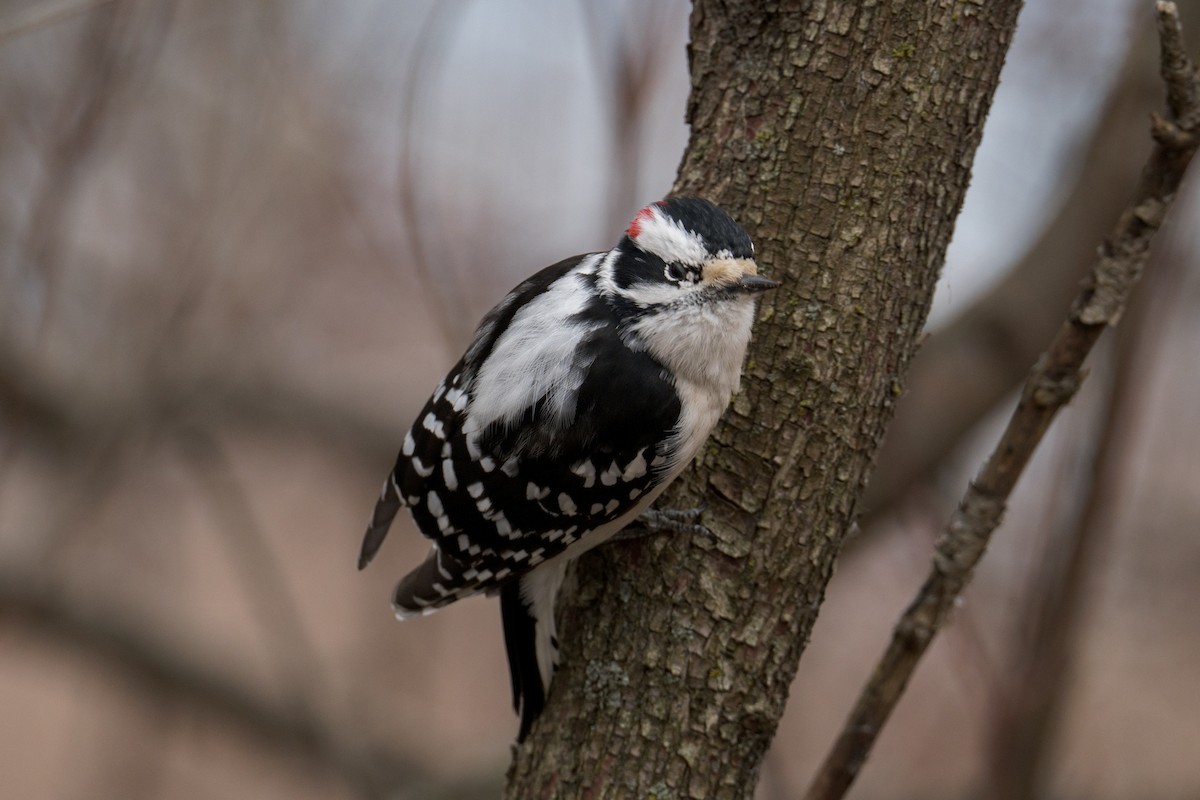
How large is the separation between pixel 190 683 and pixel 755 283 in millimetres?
4329

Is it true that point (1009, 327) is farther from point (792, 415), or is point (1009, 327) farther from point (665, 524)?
point (665, 524)

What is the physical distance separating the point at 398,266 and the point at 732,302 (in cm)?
480

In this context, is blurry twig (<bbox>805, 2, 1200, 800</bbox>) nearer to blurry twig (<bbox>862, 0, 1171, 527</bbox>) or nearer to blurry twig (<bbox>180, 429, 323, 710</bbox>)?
blurry twig (<bbox>862, 0, 1171, 527</bbox>)

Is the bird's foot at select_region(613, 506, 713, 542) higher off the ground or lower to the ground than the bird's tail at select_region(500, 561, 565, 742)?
higher

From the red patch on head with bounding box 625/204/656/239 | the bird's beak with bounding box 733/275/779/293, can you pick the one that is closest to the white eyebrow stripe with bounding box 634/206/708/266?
the red patch on head with bounding box 625/204/656/239

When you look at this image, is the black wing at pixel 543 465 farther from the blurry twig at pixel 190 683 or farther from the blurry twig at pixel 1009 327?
the blurry twig at pixel 190 683

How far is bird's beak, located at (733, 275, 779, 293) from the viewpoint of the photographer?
2.01 meters

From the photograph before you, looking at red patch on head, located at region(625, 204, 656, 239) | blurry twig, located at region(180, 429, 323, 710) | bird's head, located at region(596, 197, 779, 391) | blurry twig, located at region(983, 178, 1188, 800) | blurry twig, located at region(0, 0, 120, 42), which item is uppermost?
blurry twig, located at region(0, 0, 120, 42)

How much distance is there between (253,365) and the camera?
223 inches

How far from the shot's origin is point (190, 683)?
206 inches

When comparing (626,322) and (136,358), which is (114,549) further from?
(626,322)

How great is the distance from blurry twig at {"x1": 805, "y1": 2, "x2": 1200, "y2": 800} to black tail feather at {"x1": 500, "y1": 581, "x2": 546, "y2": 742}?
64 centimetres

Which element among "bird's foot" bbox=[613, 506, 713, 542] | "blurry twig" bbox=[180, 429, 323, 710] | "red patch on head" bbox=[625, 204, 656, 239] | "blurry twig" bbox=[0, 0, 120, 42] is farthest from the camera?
"blurry twig" bbox=[180, 429, 323, 710]

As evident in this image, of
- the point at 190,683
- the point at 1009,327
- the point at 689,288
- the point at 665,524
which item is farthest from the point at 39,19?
the point at 190,683
